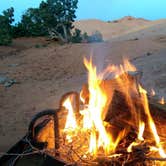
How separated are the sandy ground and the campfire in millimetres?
2569

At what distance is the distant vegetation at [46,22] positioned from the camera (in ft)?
51.7

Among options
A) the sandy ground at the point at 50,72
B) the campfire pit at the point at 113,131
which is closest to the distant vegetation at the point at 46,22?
the sandy ground at the point at 50,72

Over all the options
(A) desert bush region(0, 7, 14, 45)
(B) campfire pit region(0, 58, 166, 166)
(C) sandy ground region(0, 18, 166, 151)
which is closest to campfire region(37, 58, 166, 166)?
(B) campfire pit region(0, 58, 166, 166)

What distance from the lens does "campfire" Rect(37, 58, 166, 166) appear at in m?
3.19

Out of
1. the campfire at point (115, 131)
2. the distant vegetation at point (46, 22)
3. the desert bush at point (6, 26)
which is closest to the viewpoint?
the campfire at point (115, 131)

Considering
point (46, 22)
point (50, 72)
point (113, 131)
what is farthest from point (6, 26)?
point (113, 131)

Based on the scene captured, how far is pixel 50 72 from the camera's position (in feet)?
34.7

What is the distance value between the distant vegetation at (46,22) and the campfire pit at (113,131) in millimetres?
11557

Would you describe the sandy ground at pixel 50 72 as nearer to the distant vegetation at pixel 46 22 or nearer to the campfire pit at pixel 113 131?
the distant vegetation at pixel 46 22

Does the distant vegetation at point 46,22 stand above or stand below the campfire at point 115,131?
above

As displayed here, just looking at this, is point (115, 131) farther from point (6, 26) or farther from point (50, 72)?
point (6, 26)

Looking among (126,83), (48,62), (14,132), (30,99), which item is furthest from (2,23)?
(126,83)

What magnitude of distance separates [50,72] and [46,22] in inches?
231

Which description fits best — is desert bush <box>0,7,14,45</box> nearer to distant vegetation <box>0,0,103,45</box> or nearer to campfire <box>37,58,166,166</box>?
distant vegetation <box>0,0,103,45</box>
